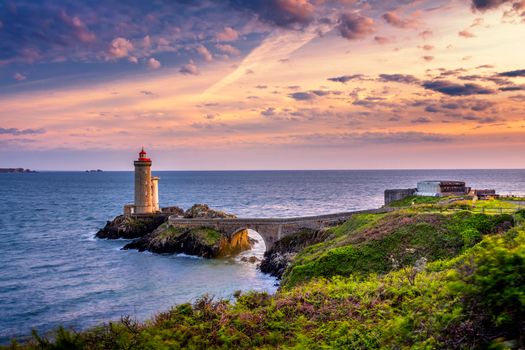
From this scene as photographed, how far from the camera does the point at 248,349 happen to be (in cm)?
1362

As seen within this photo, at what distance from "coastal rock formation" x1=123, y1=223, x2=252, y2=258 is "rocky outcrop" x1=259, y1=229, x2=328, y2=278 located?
7.32 meters

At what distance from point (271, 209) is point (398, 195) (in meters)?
59.2

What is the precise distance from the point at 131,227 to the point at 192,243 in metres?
18.7

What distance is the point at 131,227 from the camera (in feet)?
241

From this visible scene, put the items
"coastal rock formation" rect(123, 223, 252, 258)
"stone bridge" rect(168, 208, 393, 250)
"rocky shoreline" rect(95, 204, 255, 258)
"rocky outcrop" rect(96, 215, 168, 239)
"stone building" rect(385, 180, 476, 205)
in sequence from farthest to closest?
"rocky outcrop" rect(96, 215, 168, 239) < "rocky shoreline" rect(95, 204, 255, 258) < "coastal rock formation" rect(123, 223, 252, 258) < "stone building" rect(385, 180, 476, 205) < "stone bridge" rect(168, 208, 393, 250)

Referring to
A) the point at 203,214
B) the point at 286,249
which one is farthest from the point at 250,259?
the point at 203,214

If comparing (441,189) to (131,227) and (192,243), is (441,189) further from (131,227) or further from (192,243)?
(131,227)

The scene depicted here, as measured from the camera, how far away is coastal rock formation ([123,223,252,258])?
58.2 m

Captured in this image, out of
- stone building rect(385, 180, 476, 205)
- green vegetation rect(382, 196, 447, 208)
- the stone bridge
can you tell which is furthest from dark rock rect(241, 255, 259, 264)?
stone building rect(385, 180, 476, 205)

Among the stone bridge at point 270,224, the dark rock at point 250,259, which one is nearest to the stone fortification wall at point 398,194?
the stone bridge at point 270,224

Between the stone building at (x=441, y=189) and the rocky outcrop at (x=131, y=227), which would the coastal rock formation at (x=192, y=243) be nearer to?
the rocky outcrop at (x=131, y=227)

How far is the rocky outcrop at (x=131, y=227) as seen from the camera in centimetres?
7269

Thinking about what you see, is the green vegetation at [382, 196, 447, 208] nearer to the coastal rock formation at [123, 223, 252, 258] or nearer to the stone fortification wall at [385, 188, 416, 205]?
the stone fortification wall at [385, 188, 416, 205]

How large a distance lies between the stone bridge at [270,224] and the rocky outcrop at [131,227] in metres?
11.3
